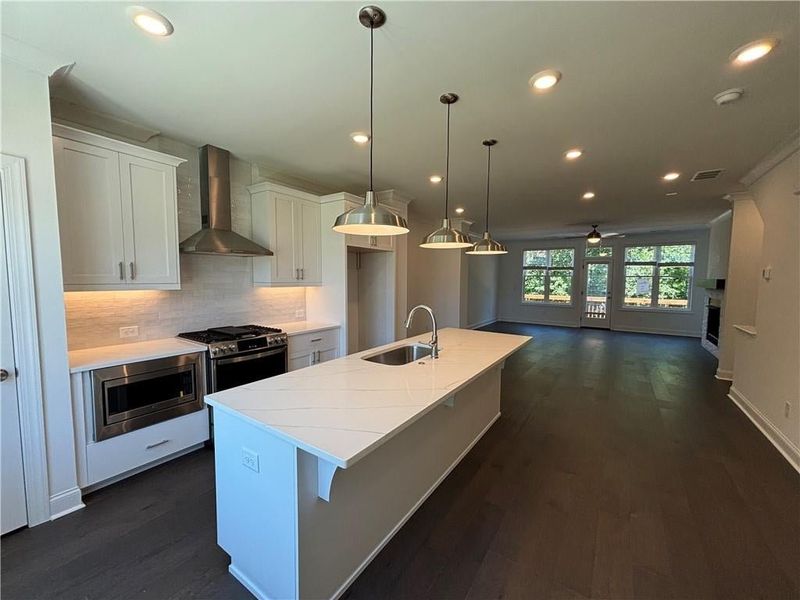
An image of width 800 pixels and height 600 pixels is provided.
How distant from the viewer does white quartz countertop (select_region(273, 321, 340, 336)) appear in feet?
11.6

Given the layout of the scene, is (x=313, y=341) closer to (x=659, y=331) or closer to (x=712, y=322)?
(x=712, y=322)

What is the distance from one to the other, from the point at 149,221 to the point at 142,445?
1672 mm

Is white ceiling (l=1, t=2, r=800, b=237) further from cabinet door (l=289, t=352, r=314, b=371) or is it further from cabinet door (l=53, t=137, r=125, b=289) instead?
cabinet door (l=289, t=352, r=314, b=371)

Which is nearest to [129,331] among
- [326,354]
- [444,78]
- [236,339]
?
[236,339]

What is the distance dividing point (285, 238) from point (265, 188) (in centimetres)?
53

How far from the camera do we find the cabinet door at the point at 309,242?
12.4 ft

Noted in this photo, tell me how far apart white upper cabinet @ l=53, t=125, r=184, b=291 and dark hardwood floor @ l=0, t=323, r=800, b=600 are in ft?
4.90

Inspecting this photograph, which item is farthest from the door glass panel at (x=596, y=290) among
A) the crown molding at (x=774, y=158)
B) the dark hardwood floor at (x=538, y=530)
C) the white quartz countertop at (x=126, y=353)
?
the white quartz countertop at (x=126, y=353)

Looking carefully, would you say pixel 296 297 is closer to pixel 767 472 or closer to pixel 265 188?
pixel 265 188

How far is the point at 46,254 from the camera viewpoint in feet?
6.31

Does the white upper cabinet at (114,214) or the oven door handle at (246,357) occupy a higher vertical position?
the white upper cabinet at (114,214)

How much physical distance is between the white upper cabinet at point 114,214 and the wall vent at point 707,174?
538cm

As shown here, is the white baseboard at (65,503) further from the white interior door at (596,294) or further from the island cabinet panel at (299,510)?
the white interior door at (596,294)

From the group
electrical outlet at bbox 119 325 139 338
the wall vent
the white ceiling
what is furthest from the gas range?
the wall vent
